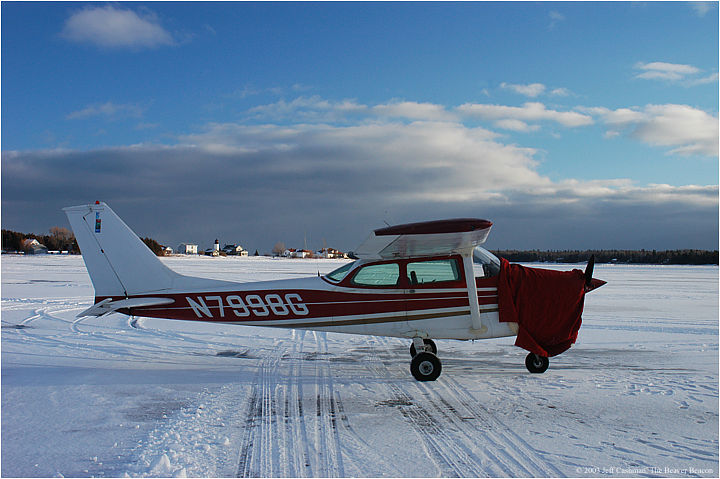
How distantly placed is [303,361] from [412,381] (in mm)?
1859

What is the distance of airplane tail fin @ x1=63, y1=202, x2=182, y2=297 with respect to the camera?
697 cm

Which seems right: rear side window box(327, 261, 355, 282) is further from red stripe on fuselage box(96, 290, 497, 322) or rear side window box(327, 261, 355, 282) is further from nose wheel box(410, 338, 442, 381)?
nose wheel box(410, 338, 442, 381)

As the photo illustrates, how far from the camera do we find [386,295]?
6824mm

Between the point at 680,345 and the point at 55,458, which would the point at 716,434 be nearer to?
the point at 680,345

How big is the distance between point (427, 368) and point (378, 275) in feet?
4.68

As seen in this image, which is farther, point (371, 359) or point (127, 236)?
point (371, 359)

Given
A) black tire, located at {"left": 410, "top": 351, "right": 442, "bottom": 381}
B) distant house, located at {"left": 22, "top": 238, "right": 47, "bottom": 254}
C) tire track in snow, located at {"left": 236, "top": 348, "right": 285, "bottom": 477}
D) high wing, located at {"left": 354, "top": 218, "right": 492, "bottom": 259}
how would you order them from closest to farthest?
tire track in snow, located at {"left": 236, "top": 348, "right": 285, "bottom": 477}, high wing, located at {"left": 354, "top": 218, "right": 492, "bottom": 259}, black tire, located at {"left": 410, "top": 351, "right": 442, "bottom": 381}, distant house, located at {"left": 22, "top": 238, "right": 47, "bottom": 254}

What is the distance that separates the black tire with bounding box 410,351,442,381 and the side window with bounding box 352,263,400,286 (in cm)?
112

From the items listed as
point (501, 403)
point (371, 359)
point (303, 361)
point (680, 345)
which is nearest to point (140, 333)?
point (303, 361)

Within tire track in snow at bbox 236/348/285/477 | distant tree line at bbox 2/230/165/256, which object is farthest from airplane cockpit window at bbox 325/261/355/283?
distant tree line at bbox 2/230/165/256

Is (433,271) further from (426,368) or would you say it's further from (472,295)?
(426,368)

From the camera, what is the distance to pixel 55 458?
149 inches

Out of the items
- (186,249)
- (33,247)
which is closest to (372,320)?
(33,247)

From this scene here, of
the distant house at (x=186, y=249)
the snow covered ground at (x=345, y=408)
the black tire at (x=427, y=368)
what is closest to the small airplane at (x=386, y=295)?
the black tire at (x=427, y=368)
